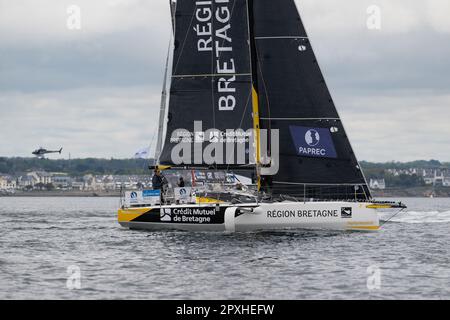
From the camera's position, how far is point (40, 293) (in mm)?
21688

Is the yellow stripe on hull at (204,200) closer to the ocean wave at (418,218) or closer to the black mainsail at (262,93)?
the black mainsail at (262,93)

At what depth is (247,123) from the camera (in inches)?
1483

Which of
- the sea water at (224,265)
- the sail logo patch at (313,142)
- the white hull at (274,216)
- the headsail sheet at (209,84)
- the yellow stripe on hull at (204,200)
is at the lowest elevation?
the sea water at (224,265)

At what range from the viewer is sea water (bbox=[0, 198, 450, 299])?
2206 cm

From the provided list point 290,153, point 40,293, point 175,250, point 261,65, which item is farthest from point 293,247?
point 40,293

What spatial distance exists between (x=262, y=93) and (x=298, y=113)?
1.65m

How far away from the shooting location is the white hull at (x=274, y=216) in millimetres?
34250

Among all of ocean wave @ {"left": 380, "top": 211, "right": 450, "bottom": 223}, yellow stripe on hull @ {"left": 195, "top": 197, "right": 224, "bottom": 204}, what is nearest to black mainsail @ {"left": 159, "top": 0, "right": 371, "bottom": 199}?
yellow stripe on hull @ {"left": 195, "top": 197, "right": 224, "bottom": 204}

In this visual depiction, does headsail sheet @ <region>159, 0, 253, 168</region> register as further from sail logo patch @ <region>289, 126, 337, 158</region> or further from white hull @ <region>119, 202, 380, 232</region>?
white hull @ <region>119, 202, 380, 232</region>

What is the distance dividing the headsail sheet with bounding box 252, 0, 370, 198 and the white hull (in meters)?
1.42

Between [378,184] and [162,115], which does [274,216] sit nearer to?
[162,115]

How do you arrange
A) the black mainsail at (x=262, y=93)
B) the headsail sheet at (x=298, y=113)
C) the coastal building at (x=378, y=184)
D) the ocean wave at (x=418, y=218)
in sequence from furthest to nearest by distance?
1. the coastal building at (x=378, y=184)
2. the ocean wave at (x=418, y=218)
3. the black mainsail at (x=262, y=93)
4. the headsail sheet at (x=298, y=113)

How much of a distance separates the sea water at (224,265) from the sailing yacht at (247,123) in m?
1.24

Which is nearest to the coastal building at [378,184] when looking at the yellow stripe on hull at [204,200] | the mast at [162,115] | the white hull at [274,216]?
the mast at [162,115]
